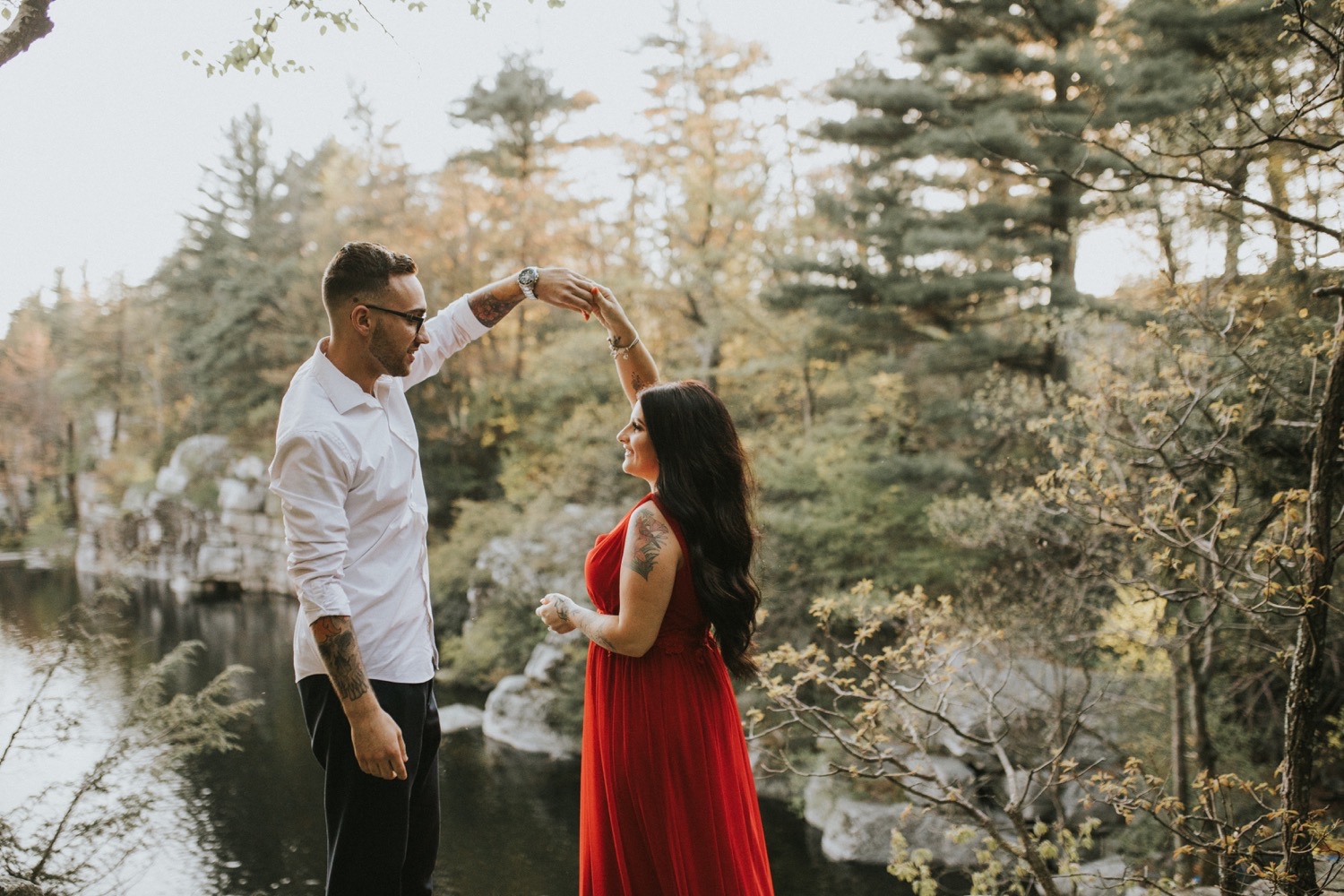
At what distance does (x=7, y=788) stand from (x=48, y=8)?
660 cm

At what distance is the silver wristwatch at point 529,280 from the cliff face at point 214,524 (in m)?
12.7

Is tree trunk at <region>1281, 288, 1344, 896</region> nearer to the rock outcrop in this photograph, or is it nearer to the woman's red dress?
the woman's red dress

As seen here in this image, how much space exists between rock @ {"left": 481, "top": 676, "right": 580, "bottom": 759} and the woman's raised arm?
6.88 metres

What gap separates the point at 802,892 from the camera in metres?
5.91

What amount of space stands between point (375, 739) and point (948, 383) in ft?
30.1

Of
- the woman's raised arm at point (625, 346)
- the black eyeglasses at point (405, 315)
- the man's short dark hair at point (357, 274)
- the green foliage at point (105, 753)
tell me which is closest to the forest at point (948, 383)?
the woman's raised arm at point (625, 346)

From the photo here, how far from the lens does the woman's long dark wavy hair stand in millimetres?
1721

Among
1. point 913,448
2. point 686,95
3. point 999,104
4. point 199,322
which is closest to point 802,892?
point 913,448

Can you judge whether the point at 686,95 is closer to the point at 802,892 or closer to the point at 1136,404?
the point at 1136,404

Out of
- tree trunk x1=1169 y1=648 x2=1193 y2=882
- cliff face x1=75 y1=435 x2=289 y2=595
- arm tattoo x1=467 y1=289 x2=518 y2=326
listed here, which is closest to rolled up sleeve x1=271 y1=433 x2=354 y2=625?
arm tattoo x1=467 y1=289 x2=518 y2=326

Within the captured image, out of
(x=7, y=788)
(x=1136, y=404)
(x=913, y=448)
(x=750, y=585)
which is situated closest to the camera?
(x=750, y=585)

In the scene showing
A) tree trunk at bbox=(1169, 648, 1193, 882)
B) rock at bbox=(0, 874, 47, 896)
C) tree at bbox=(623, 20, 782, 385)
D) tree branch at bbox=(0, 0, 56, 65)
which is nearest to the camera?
tree branch at bbox=(0, 0, 56, 65)

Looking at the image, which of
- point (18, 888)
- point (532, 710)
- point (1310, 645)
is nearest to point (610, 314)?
point (1310, 645)

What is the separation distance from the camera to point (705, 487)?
68.6 inches
